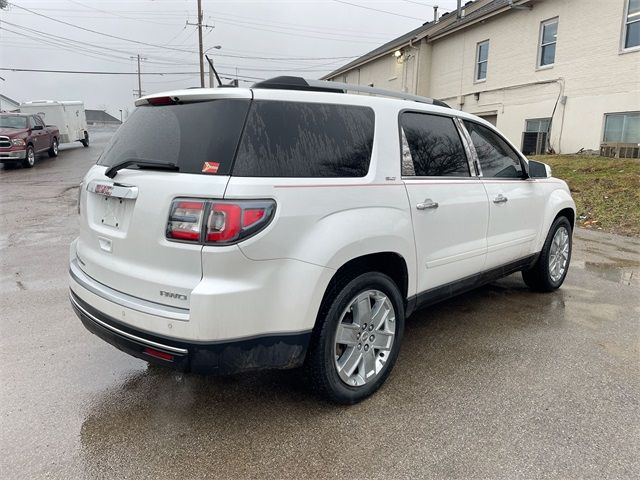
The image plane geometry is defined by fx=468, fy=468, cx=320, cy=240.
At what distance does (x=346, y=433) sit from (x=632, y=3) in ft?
53.4

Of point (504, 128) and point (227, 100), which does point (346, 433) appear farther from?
point (504, 128)

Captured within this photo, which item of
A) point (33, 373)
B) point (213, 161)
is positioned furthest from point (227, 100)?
point (33, 373)

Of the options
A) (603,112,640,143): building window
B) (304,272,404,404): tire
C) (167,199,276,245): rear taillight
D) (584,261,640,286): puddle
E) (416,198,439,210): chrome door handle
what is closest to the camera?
(167,199,276,245): rear taillight

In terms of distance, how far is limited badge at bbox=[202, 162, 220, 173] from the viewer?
2324mm

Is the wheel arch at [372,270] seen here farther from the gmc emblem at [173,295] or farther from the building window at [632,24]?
the building window at [632,24]

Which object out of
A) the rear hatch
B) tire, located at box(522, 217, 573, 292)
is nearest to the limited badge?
the rear hatch

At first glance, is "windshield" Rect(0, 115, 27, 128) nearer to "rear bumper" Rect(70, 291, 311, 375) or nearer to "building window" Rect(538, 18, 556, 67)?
"rear bumper" Rect(70, 291, 311, 375)

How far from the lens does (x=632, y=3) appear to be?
44.7 ft

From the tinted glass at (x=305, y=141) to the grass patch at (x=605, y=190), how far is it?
7.67 meters

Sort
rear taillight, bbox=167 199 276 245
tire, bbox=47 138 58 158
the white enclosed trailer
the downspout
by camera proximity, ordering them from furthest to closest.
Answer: the downspout, the white enclosed trailer, tire, bbox=47 138 58 158, rear taillight, bbox=167 199 276 245

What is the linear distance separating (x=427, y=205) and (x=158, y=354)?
1926 mm

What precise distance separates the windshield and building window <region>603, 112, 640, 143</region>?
66.5ft

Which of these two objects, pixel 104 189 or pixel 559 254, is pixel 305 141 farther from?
pixel 559 254

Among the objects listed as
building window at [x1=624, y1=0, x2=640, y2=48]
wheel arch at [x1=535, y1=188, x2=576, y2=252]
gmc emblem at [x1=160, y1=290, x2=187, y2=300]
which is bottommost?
gmc emblem at [x1=160, y1=290, x2=187, y2=300]
